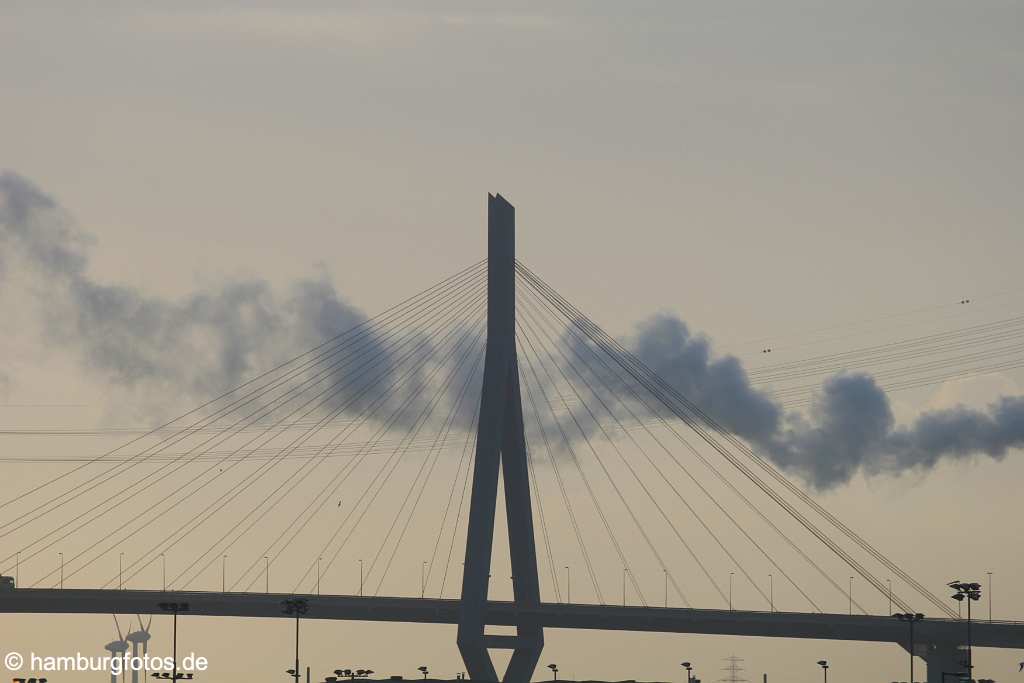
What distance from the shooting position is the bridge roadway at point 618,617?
14300cm

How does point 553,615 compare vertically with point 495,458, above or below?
below

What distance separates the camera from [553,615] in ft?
473

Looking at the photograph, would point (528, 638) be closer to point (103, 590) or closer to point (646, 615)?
point (646, 615)

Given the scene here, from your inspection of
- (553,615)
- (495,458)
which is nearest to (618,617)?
(553,615)

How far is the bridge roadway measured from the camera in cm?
14300

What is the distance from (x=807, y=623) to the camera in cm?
14250

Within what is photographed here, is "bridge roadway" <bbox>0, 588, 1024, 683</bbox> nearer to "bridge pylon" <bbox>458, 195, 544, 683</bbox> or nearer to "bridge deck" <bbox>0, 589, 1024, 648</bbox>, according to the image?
"bridge deck" <bbox>0, 589, 1024, 648</bbox>

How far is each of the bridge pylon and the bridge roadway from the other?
7.91 m

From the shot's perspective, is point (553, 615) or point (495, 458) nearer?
point (495, 458)

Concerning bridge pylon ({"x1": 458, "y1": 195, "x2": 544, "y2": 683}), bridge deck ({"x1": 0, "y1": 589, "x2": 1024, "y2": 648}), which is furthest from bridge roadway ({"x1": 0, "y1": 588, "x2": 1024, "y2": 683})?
bridge pylon ({"x1": 458, "y1": 195, "x2": 544, "y2": 683})

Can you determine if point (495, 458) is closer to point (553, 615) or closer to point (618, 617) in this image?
point (553, 615)

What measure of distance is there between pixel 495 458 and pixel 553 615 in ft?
72.9

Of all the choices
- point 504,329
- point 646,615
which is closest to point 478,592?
point 504,329

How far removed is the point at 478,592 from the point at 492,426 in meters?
8.81
